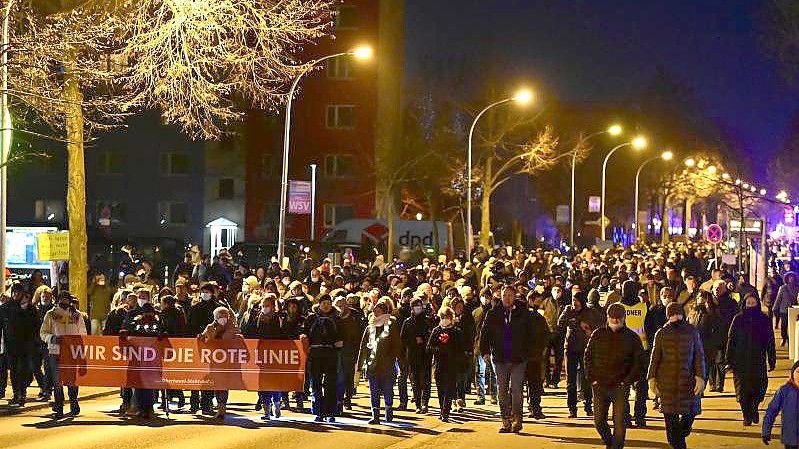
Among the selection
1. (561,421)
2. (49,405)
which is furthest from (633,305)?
(49,405)

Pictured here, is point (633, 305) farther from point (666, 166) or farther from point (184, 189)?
point (666, 166)

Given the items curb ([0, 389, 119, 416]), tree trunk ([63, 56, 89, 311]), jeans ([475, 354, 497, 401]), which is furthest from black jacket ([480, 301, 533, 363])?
tree trunk ([63, 56, 89, 311])

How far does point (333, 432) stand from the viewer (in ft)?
55.0

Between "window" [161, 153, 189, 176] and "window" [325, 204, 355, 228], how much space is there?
824 centimetres

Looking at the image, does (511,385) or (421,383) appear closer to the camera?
(511,385)

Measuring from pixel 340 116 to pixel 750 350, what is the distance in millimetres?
→ 60756

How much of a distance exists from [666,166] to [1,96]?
80840 millimetres

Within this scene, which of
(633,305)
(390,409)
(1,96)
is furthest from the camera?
(1,96)

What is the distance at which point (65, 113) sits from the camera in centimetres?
2602

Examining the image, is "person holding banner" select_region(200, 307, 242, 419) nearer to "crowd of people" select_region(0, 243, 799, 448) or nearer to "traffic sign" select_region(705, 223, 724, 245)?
"crowd of people" select_region(0, 243, 799, 448)

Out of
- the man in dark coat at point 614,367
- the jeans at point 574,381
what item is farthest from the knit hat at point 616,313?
the jeans at point 574,381

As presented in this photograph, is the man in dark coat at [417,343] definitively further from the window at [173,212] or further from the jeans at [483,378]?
the window at [173,212]

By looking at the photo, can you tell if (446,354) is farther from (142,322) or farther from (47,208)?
(47,208)

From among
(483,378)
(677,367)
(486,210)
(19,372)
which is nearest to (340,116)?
(486,210)
